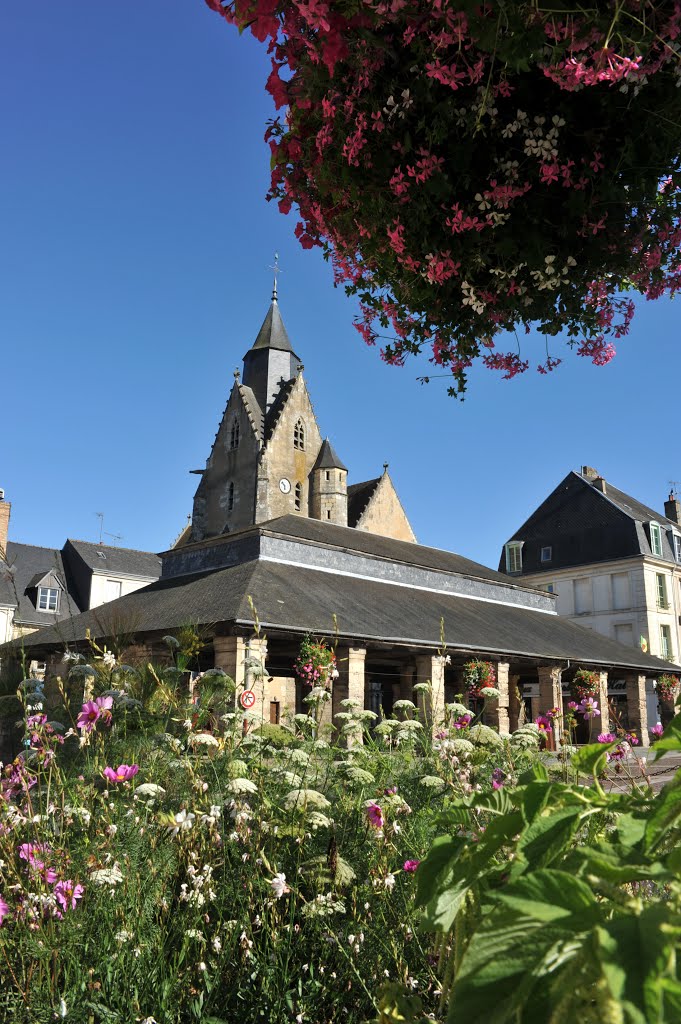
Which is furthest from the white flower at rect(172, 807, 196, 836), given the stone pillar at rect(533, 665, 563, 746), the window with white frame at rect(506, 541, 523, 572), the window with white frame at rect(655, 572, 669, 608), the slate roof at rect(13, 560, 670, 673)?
the window with white frame at rect(506, 541, 523, 572)

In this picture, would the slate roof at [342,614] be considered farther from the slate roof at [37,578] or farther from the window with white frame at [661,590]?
the slate roof at [37,578]

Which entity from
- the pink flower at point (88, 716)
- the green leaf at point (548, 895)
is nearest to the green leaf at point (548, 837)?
the green leaf at point (548, 895)

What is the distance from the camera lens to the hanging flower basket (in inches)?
819

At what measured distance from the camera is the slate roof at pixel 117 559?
40.3 metres

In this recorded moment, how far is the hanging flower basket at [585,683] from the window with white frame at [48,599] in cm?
2575

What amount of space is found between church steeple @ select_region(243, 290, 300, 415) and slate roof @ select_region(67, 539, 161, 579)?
425 inches

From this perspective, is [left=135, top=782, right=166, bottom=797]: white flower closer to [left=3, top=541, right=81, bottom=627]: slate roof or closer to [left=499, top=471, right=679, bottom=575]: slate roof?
[left=499, top=471, right=679, bottom=575]: slate roof

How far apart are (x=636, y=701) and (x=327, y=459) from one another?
815 inches

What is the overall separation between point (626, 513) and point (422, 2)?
3622 centimetres

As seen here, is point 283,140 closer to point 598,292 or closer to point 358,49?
point 358,49

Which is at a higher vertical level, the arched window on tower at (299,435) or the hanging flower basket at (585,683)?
the arched window on tower at (299,435)

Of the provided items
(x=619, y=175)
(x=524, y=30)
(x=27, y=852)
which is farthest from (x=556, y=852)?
(x=27, y=852)

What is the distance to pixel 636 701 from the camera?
24281mm

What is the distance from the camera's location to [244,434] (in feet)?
130
